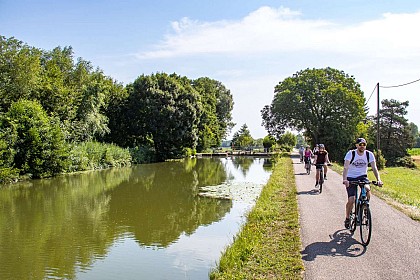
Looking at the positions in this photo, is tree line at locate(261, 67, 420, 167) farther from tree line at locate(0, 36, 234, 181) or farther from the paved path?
the paved path

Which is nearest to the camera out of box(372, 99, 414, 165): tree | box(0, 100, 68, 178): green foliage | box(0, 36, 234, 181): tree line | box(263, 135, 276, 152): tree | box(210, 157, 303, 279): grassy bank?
box(210, 157, 303, 279): grassy bank

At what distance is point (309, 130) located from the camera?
51.4m

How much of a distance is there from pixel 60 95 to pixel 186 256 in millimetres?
27334

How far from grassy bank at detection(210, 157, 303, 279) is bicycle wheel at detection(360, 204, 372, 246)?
1199 millimetres

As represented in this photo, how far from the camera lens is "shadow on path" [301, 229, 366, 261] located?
266 inches

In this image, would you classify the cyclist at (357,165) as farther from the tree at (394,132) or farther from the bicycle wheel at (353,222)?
the tree at (394,132)

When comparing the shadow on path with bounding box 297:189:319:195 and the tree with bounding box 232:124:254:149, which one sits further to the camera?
the tree with bounding box 232:124:254:149

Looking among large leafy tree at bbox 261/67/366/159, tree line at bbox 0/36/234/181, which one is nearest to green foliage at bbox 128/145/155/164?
tree line at bbox 0/36/234/181

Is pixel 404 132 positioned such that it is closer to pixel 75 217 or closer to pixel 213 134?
pixel 213 134

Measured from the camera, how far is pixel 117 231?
11.2 metres

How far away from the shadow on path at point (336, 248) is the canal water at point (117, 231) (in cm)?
200

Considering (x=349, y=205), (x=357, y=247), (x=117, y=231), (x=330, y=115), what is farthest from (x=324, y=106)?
(x=357, y=247)

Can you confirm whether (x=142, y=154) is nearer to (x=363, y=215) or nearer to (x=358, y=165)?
(x=358, y=165)

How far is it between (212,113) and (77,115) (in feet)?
104
